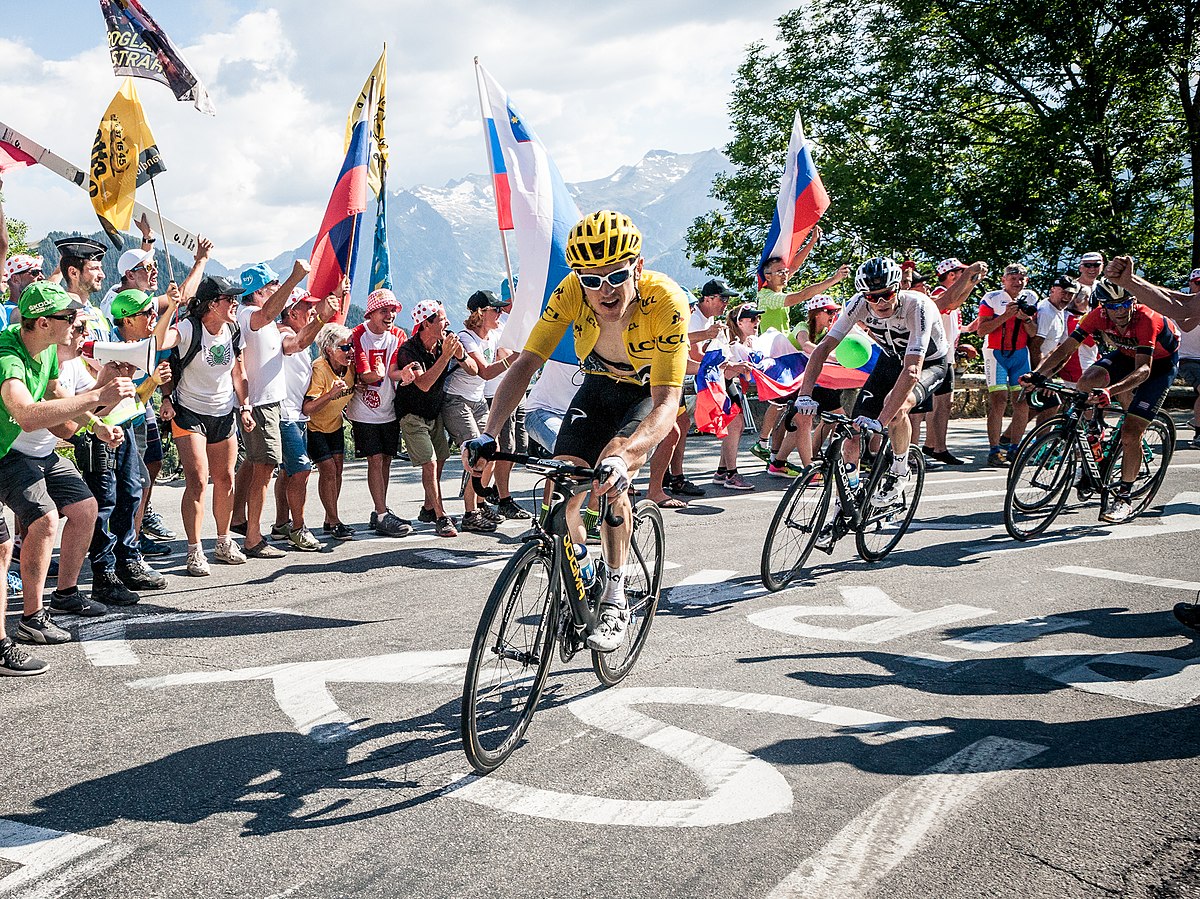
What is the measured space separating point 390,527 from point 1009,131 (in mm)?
22331

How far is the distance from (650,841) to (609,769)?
1.95 feet

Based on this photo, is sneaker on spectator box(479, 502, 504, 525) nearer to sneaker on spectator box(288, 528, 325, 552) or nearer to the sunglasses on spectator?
sneaker on spectator box(288, 528, 325, 552)

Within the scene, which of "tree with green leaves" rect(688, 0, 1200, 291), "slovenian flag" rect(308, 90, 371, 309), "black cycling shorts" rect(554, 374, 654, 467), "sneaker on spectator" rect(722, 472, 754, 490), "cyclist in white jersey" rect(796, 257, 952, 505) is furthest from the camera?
"tree with green leaves" rect(688, 0, 1200, 291)

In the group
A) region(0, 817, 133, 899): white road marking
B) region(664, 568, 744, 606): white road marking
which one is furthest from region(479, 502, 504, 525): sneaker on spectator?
region(0, 817, 133, 899): white road marking

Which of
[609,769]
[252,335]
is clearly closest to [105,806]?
[609,769]

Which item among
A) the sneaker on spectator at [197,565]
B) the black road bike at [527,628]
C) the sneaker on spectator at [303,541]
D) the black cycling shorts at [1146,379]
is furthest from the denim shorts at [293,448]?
the black cycling shorts at [1146,379]

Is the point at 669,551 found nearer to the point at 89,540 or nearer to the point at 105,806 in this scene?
the point at 89,540

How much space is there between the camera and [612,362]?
5.04 metres

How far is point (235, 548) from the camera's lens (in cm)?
788

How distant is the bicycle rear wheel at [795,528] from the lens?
672 centimetres

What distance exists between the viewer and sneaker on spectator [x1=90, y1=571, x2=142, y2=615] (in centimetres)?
650

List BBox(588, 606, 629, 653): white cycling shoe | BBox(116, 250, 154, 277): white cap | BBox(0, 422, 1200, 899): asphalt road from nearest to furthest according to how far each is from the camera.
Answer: BBox(0, 422, 1200, 899): asphalt road, BBox(588, 606, 629, 653): white cycling shoe, BBox(116, 250, 154, 277): white cap

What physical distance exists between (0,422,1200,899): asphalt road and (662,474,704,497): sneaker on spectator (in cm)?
374

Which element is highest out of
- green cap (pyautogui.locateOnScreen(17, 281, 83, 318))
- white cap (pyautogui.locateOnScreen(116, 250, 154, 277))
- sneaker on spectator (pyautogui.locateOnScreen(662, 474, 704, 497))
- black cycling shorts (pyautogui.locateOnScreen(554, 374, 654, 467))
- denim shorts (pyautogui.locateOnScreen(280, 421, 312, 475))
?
white cap (pyautogui.locateOnScreen(116, 250, 154, 277))
